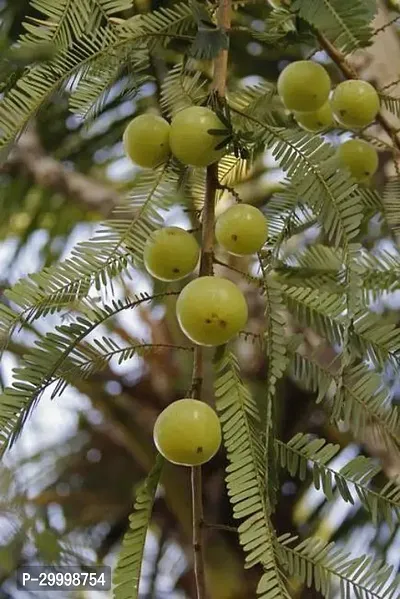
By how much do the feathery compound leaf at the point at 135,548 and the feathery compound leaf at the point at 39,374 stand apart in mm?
67

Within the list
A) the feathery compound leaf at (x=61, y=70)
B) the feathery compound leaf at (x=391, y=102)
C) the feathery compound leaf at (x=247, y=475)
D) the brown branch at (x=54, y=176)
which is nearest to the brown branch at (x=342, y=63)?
the feathery compound leaf at (x=391, y=102)

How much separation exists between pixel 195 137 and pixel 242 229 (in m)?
0.05

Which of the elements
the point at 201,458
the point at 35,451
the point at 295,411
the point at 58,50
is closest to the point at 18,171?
the point at 35,451

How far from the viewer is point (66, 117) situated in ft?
3.83

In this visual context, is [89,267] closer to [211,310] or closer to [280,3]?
[211,310]

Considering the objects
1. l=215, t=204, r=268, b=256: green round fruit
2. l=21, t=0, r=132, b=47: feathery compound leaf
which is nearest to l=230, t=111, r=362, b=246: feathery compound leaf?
l=215, t=204, r=268, b=256: green round fruit

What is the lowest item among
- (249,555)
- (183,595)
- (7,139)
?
(183,595)

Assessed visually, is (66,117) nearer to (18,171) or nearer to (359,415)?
(18,171)

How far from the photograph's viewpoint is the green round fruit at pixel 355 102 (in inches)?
21.7

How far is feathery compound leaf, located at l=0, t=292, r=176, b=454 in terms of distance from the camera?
14.6 inches

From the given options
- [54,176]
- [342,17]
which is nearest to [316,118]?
[342,17]

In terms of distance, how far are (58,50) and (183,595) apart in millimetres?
818

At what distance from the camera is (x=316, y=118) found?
57 cm

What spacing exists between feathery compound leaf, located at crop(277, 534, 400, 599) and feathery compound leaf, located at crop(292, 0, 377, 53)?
0.27 meters
